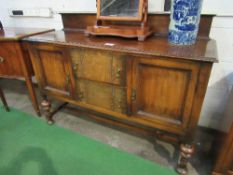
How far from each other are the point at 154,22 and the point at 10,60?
1.30 m

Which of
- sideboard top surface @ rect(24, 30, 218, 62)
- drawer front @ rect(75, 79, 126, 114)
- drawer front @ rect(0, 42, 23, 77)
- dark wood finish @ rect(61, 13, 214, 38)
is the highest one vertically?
dark wood finish @ rect(61, 13, 214, 38)

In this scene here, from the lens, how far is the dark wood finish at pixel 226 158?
1.07 meters

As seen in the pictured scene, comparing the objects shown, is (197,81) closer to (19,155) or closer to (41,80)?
(41,80)

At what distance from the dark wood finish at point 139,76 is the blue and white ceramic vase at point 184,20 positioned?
6 cm

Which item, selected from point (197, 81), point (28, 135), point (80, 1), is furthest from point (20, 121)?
point (197, 81)

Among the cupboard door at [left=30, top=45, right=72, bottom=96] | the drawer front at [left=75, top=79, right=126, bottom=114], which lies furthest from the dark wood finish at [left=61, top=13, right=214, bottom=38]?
the drawer front at [left=75, top=79, right=126, bottom=114]

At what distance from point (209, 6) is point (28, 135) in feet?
6.07

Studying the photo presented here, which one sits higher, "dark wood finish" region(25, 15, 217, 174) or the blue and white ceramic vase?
the blue and white ceramic vase

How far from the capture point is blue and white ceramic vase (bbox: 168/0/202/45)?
3.21 feet

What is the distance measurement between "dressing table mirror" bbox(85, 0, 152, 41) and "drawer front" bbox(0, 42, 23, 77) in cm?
69

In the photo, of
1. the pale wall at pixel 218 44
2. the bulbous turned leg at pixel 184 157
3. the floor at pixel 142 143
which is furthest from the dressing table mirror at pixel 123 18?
the floor at pixel 142 143

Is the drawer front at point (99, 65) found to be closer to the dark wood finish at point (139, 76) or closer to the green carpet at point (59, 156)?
the dark wood finish at point (139, 76)

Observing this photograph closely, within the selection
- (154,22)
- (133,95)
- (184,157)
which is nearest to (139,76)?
(133,95)

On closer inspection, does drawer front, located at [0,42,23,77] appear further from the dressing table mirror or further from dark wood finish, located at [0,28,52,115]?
the dressing table mirror
